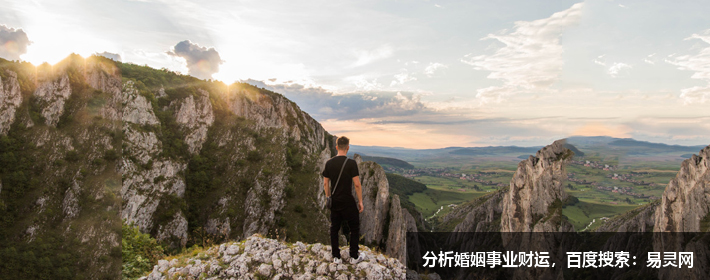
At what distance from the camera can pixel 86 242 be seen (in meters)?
51.5

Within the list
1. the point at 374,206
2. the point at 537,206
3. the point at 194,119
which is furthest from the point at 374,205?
the point at 194,119

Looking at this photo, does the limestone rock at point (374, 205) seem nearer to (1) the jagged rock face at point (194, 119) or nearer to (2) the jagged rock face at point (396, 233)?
(2) the jagged rock face at point (396, 233)

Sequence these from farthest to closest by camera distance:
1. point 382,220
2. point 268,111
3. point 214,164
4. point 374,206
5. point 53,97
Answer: point 268,111, point 214,164, point 374,206, point 382,220, point 53,97

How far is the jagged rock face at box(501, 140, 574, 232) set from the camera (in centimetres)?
8075

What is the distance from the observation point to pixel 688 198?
60.5 meters

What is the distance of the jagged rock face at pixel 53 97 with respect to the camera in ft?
207

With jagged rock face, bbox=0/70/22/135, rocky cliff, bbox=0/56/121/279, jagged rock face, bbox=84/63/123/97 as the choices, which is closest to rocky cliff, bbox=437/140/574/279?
rocky cliff, bbox=0/56/121/279

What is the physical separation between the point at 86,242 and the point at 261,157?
41883 millimetres

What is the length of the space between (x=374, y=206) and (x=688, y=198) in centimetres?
7198

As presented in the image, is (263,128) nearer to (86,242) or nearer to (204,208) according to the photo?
(204,208)

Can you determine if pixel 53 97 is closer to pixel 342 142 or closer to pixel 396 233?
pixel 396 233

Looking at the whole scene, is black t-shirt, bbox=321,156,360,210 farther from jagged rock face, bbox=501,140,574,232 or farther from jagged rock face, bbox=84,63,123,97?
jagged rock face, bbox=84,63,123,97

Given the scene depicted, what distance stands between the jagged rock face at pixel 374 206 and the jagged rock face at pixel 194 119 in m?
52.5

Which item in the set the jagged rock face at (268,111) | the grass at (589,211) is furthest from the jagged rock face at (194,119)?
the grass at (589,211)
